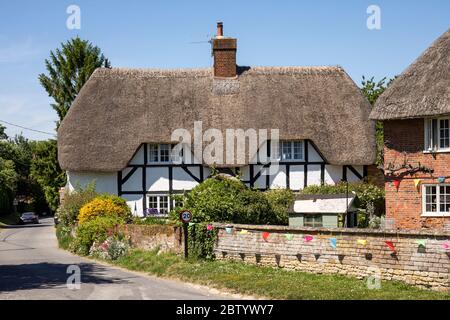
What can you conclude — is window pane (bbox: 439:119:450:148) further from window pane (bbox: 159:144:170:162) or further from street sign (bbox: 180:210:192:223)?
window pane (bbox: 159:144:170:162)

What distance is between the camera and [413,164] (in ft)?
83.5

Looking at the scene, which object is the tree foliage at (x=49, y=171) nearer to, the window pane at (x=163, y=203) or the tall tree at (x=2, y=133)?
the tall tree at (x=2, y=133)

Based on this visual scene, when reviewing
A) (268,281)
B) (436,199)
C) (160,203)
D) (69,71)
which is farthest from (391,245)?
(69,71)

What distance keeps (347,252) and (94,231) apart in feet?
39.7

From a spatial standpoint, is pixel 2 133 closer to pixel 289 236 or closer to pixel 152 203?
pixel 152 203

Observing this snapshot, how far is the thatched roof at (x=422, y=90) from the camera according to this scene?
2434 cm

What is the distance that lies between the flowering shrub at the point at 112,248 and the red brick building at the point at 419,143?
30.2ft

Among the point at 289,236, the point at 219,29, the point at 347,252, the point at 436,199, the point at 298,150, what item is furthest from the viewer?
the point at 219,29

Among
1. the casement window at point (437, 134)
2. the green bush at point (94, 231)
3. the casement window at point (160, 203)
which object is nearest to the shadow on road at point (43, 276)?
the green bush at point (94, 231)

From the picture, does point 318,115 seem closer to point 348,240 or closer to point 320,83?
point 320,83

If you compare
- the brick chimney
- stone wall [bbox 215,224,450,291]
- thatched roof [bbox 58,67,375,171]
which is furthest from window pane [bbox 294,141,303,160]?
stone wall [bbox 215,224,450,291]

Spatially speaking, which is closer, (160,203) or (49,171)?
(160,203)
